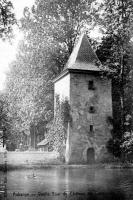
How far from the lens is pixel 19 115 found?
34781mm

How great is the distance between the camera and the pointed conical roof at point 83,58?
27297mm

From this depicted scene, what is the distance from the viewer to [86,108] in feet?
88.5

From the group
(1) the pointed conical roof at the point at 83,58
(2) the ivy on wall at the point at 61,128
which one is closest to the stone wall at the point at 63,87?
(2) the ivy on wall at the point at 61,128

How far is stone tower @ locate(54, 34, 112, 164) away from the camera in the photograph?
85.1 ft

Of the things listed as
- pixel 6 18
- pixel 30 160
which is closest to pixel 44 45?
pixel 30 160

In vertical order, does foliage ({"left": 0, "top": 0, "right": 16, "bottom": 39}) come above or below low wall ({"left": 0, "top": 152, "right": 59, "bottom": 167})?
above

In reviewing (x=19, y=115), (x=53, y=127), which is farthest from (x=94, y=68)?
(x=19, y=115)

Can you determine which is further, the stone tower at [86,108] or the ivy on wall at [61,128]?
the ivy on wall at [61,128]

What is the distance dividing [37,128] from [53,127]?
16.0 meters

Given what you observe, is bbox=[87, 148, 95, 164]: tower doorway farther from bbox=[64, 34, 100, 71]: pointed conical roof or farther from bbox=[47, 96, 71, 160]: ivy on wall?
bbox=[64, 34, 100, 71]: pointed conical roof

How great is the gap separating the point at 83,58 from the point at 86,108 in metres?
4.68

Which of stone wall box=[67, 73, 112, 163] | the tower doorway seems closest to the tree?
stone wall box=[67, 73, 112, 163]

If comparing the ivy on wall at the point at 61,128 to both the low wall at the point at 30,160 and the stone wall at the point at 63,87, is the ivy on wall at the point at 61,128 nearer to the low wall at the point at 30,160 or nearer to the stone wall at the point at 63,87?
the stone wall at the point at 63,87

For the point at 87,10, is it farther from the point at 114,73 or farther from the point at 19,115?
the point at 19,115
